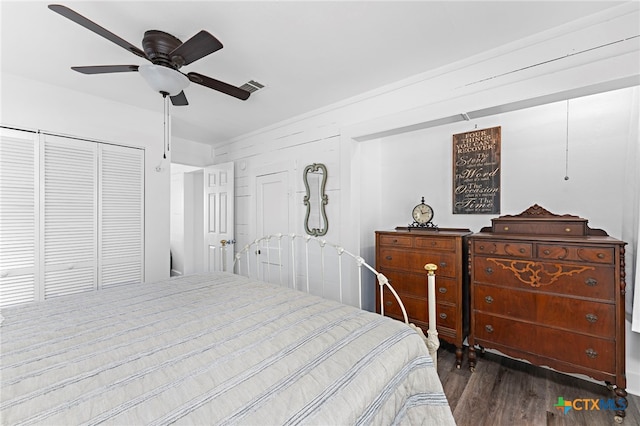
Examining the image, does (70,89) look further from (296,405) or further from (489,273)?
(489,273)

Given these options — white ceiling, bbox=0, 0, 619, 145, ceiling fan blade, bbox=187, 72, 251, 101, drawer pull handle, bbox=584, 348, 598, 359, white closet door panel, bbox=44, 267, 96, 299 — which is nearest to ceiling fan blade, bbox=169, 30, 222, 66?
ceiling fan blade, bbox=187, 72, 251, 101

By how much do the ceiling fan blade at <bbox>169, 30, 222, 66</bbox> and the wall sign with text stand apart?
8.10 ft

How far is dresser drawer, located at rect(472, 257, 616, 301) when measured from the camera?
6.13 ft

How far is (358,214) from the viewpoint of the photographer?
295 cm

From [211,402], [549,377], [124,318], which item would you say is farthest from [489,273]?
[124,318]

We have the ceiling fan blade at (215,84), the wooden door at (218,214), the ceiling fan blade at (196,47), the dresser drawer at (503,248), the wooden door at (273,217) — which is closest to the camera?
the ceiling fan blade at (196,47)

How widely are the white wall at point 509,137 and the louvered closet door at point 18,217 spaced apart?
2294 mm

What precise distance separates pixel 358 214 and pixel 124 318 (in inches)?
85.2

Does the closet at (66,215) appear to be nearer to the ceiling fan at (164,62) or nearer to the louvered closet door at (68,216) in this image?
the louvered closet door at (68,216)

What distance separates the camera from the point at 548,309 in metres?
2.04

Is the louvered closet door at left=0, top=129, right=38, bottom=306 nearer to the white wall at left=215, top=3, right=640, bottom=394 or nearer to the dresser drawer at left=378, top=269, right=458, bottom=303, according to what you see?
the white wall at left=215, top=3, right=640, bottom=394

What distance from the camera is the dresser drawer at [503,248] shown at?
7.03 feet

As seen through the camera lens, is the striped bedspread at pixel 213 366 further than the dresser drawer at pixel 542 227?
No

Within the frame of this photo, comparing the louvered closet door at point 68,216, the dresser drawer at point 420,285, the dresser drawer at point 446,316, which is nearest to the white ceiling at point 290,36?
the louvered closet door at point 68,216
